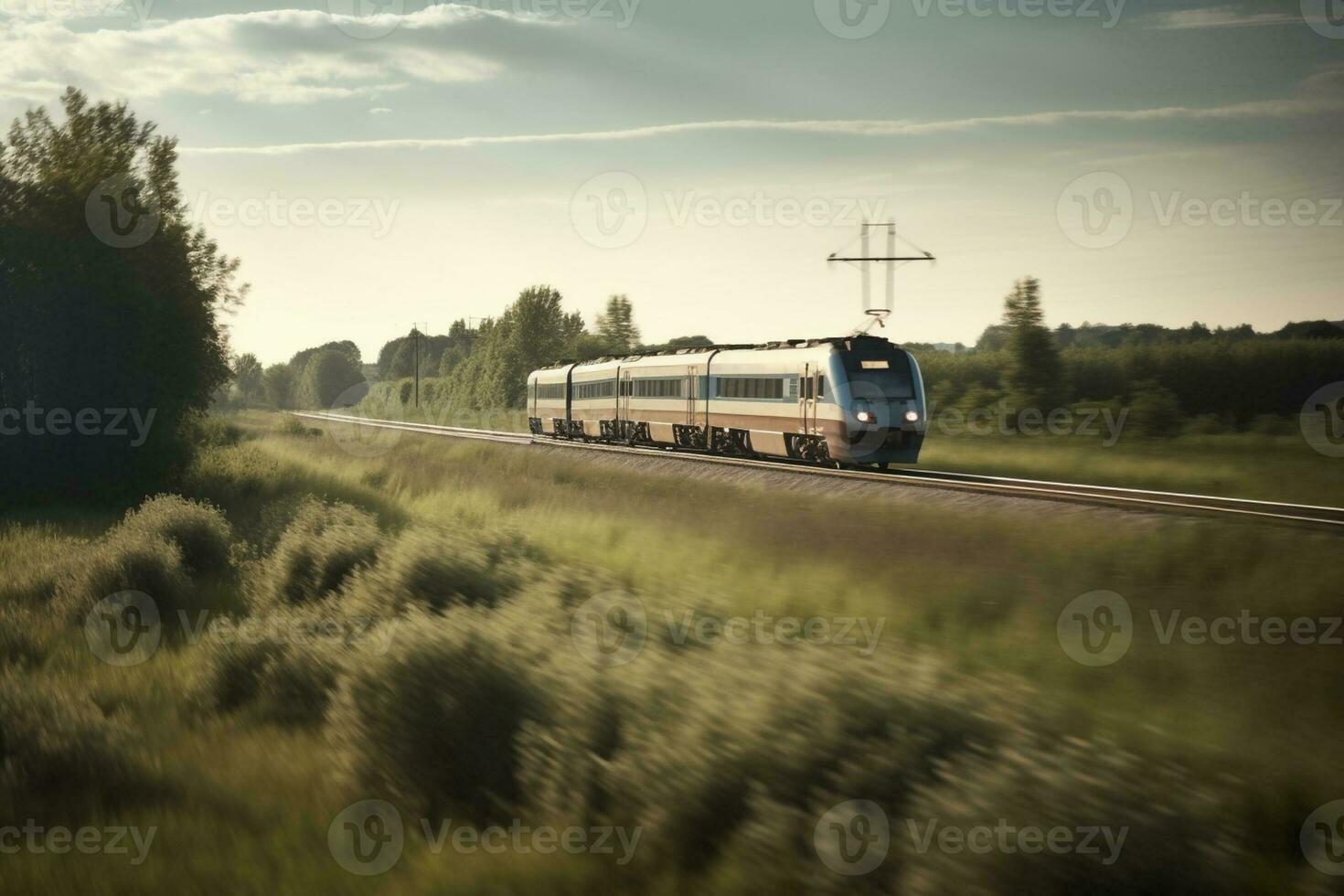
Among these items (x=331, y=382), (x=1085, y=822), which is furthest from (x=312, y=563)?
(x=331, y=382)

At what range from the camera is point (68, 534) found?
2117 cm

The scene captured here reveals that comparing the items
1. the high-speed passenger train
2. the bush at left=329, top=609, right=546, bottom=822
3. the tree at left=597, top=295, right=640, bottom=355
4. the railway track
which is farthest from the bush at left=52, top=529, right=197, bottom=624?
the tree at left=597, top=295, right=640, bottom=355

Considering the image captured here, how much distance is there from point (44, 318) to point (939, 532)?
23.4m

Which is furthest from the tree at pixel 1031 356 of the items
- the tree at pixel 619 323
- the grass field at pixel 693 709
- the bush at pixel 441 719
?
the tree at pixel 619 323

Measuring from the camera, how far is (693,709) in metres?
6.04

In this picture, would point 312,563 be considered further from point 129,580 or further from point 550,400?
point 550,400

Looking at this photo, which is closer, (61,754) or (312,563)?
(61,754)

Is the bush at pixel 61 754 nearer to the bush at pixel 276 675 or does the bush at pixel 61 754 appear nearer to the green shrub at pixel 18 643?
the bush at pixel 276 675

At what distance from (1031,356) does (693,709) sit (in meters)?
35.9

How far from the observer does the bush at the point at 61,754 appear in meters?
→ 7.35

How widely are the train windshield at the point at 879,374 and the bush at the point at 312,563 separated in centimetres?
1202

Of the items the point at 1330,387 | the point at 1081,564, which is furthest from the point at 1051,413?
the point at 1081,564

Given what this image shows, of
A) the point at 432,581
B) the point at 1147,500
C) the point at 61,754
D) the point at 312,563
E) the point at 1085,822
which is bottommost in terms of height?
the point at 61,754

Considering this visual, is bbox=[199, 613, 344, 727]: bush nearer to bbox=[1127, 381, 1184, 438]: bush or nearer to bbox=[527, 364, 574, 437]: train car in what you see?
bbox=[1127, 381, 1184, 438]: bush
